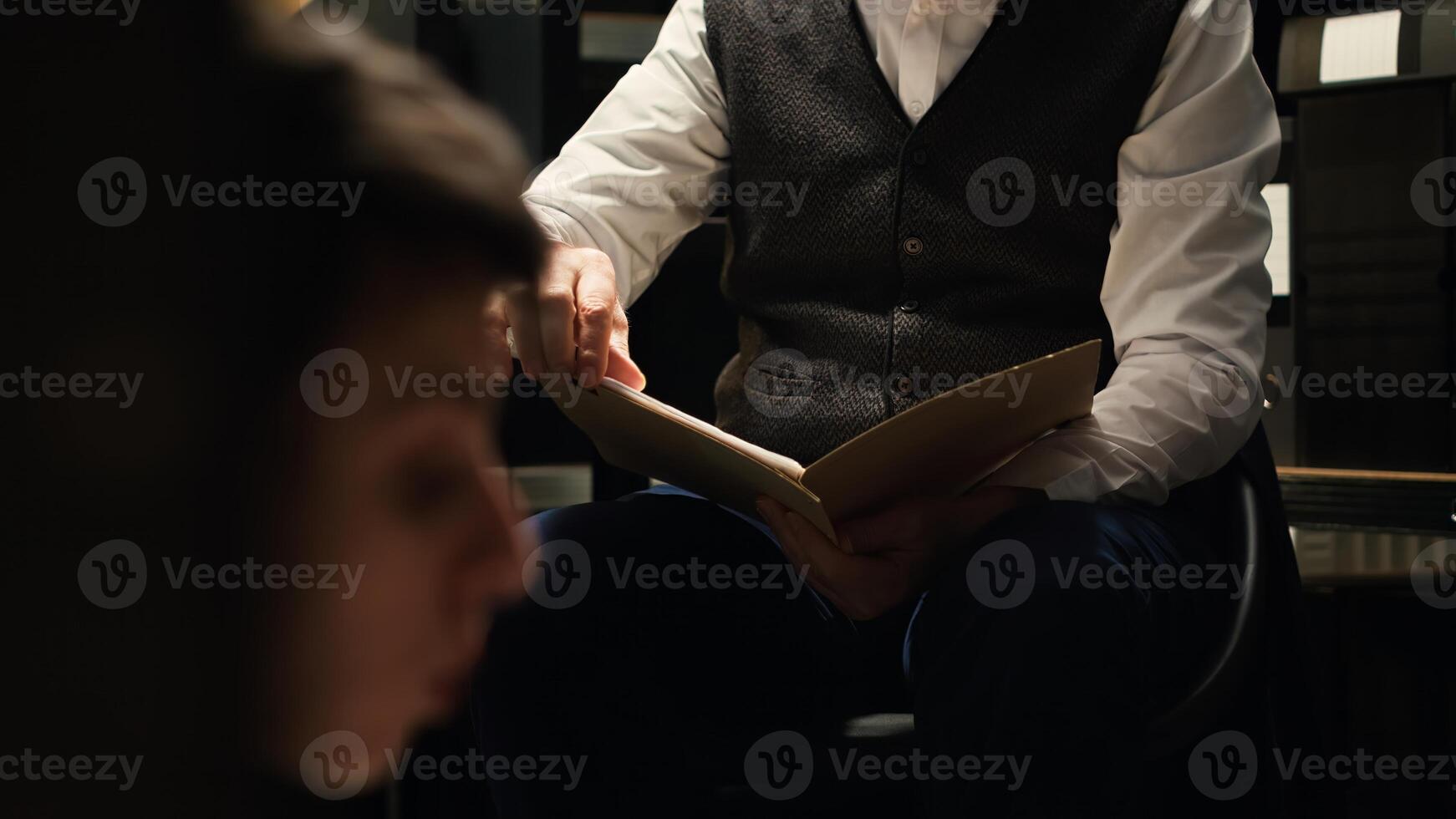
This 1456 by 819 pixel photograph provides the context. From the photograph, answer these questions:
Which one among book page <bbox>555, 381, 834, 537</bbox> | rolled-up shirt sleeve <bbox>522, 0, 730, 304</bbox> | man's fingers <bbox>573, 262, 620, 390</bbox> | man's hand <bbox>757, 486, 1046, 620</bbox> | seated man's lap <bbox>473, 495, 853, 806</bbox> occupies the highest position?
rolled-up shirt sleeve <bbox>522, 0, 730, 304</bbox>

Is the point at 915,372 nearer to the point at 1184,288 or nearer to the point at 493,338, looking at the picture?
the point at 1184,288

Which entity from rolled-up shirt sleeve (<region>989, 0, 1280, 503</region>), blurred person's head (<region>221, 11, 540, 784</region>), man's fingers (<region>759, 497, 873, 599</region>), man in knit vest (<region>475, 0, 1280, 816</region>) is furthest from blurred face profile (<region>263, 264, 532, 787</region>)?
rolled-up shirt sleeve (<region>989, 0, 1280, 503</region>)

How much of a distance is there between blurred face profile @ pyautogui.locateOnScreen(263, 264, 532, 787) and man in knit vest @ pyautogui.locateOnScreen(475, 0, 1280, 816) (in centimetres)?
64

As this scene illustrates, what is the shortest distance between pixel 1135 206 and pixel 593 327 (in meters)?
0.55

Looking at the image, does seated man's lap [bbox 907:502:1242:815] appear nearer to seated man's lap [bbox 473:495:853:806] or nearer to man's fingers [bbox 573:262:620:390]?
seated man's lap [bbox 473:495:853:806]

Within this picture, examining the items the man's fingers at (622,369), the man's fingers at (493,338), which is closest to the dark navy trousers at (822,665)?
the man's fingers at (622,369)

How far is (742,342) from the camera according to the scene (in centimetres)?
134

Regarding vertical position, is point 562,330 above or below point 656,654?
above

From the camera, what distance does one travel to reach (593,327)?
95 centimetres

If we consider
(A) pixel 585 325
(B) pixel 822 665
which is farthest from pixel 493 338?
(B) pixel 822 665

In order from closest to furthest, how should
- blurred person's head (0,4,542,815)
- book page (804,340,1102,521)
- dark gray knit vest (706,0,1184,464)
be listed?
blurred person's head (0,4,542,815), book page (804,340,1102,521), dark gray knit vest (706,0,1184,464)

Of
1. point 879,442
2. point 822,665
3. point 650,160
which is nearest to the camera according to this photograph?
point 879,442

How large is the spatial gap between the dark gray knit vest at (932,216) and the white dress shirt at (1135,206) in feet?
0.08

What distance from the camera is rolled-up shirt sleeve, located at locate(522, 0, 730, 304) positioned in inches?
51.2
